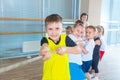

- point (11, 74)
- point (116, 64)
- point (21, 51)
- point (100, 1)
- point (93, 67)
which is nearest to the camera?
point (93, 67)

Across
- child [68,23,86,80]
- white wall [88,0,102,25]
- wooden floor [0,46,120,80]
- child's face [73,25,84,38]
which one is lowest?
wooden floor [0,46,120,80]

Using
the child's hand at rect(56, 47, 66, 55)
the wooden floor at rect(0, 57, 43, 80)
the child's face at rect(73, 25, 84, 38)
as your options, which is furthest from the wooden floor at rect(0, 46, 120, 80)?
the child's hand at rect(56, 47, 66, 55)

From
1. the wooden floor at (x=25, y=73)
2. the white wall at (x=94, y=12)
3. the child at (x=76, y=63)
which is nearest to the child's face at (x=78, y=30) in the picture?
the child at (x=76, y=63)

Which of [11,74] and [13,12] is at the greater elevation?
[13,12]

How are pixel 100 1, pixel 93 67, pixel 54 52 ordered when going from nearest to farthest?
pixel 54 52, pixel 93 67, pixel 100 1

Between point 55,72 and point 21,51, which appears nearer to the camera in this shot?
point 55,72

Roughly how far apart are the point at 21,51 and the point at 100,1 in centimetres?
331

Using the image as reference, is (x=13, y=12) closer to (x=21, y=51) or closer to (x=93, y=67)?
(x=21, y=51)

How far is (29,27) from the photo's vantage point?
5.51 meters

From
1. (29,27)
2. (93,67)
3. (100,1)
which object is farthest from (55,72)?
(100,1)

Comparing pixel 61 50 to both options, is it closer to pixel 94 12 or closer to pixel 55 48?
pixel 55 48

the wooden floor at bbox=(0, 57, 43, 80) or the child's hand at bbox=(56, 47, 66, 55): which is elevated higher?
the child's hand at bbox=(56, 47, 66, 55)

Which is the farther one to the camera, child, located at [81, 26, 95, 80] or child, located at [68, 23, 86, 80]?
child, located at [81, 26, 95, 80]

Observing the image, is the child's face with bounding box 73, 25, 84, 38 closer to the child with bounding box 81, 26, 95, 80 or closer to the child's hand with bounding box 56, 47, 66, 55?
the child with bounding box 81, 26, 95, 80
